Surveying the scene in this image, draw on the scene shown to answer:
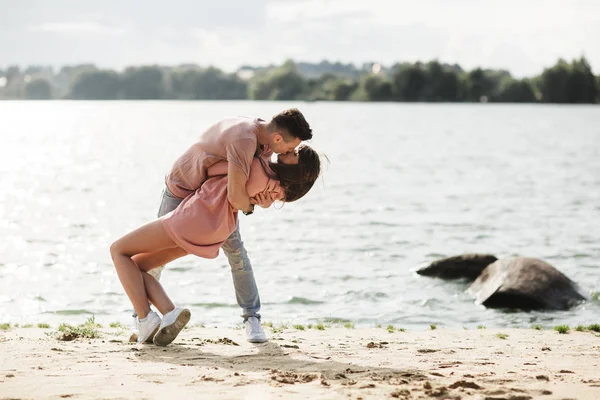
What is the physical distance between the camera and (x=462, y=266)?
52.5 feet

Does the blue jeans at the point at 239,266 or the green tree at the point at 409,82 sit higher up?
the green tree at the point at 409,82

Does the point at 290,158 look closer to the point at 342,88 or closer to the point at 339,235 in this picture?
the point at 339,235

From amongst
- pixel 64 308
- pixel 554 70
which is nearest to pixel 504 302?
pixel 64 308

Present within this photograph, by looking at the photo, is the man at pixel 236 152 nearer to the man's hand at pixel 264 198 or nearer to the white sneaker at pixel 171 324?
the man's hand at pixel 264 198

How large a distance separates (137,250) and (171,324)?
0.72 metres

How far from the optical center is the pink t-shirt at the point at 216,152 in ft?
25.2

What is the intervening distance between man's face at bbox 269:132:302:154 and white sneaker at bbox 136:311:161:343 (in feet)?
6.11

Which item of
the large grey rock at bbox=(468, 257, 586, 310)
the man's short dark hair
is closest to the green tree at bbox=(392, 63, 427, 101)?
the large grey rock at bbox=(468, 257, 586, 310)

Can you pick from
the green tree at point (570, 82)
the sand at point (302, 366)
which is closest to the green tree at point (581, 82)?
the green tree at point (570, 82)

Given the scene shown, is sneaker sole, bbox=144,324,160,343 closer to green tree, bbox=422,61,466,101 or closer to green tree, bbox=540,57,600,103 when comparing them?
green tree, bbox=540,57,600,103

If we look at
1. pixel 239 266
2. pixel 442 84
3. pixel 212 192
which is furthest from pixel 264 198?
pixel 442 84

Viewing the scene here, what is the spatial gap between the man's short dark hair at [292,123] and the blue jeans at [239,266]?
1.08 metres

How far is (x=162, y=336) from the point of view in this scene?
27.1 ft

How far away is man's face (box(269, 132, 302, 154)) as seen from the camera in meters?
7.80
